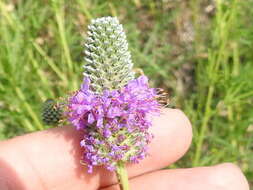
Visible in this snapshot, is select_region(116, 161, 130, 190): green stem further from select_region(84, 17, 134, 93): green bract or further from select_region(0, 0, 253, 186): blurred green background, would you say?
select_region(0, 0, 253, 186): blurred green background

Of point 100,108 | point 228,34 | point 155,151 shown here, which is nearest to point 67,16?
point 228,34

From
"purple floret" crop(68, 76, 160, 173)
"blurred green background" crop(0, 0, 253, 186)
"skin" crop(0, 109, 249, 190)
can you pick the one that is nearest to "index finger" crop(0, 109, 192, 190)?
"skin" crop(0, 109, 249, 190)

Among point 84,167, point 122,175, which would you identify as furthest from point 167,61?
point 122,175

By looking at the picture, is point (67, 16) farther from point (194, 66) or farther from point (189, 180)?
point (189, 180)

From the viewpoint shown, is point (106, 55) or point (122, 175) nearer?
point (106, 55)

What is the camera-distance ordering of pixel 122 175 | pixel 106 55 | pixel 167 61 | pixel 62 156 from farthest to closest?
1. pixel 167 61
2. pixel 62 156
3. pixel 122 175
4. pixel 106 55

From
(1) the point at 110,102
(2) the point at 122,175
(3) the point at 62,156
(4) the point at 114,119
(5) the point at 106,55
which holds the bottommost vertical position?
(2) the point at 122,175

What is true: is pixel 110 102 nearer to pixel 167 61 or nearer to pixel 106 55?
pixel 106 55
